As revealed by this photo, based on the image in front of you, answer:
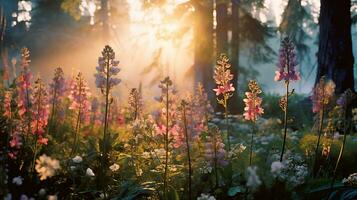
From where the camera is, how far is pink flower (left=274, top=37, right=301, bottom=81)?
3.74m

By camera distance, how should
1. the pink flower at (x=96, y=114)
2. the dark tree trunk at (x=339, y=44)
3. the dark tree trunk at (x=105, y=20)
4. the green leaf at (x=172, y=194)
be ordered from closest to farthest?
1. the green leaf at (x=172, y=194)
2. the pink flower at (x=96, y=114)
3. the dark tree trunk at (x=339, y=44)
4. the dark tree trunk at (x=105, y=20)

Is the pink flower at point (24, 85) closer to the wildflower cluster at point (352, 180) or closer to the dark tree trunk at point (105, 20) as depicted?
the wildflower cluster at point (352, 180)

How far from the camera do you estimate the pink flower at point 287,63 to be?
3.74 m

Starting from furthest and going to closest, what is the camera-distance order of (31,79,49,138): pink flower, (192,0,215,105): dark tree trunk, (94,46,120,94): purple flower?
(192,0,215,105): dark tree trunk, (31,79,49,138): pink flower, (94,46,120,94): purple flower

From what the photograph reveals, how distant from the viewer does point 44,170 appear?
221cm

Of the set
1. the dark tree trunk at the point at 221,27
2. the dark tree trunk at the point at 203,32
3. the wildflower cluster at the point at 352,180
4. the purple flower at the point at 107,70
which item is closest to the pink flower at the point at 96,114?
the purple flower at the point at 107,70

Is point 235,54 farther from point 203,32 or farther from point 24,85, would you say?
point 24,85

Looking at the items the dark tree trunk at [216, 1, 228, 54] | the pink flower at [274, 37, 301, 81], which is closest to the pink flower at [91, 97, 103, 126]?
the pink flower at [274, 37, 301, 81]

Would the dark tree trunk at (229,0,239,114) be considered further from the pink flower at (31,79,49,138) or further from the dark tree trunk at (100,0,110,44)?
the dark tree trunk at (100,0,110,44)

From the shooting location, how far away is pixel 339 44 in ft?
27.9

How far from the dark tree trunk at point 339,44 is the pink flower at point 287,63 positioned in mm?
4925

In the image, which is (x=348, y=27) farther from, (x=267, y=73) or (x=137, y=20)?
(x=267, y=73)

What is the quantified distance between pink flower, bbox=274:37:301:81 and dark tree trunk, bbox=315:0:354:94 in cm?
492

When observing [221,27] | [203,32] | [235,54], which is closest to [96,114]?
[203,32]
